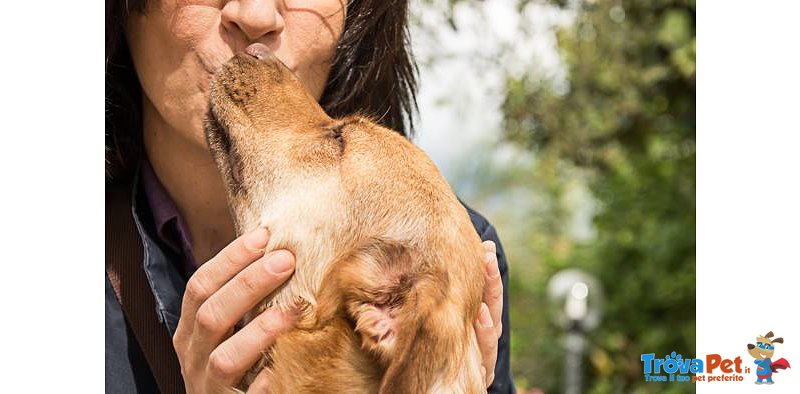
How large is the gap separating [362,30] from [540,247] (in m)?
7.74

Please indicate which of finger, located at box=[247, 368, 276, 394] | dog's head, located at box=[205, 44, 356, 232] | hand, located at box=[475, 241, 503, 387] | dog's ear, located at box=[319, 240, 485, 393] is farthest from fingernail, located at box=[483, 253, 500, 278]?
finger, located at box=[247, 368, 276, 394]

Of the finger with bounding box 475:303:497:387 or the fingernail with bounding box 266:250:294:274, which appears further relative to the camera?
the finger with bounding box 475:303:497:387

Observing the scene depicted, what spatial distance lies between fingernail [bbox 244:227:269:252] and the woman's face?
0.40m

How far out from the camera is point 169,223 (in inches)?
97.9

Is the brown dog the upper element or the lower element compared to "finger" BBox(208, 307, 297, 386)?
upper

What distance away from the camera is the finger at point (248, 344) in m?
1.93

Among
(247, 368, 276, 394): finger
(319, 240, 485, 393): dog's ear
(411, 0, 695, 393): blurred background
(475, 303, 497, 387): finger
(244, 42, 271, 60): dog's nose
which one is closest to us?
(319, 240, 485, 393): dog's ear

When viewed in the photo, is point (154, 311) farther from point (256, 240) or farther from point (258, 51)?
point (258, 51)

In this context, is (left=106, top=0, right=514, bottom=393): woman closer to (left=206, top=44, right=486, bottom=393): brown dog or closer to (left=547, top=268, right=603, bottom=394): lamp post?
(left=206, top=44, right=486, bottom=393): brown dog

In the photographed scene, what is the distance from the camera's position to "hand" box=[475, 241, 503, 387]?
2061mm

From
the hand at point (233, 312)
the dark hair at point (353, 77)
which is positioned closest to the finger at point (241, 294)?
the hand at point (233, 312)

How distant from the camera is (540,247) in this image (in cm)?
1022
